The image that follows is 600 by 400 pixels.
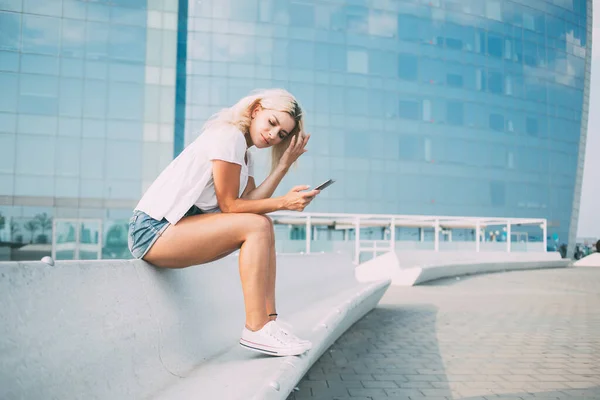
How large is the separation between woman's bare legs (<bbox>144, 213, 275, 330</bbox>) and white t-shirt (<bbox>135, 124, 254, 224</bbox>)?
10 centimetres

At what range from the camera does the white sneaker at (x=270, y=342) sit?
2.80 metres

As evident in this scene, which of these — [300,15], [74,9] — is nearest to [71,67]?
[74,9]

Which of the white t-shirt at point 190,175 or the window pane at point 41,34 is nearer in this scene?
the white t-shirt at point 190,175

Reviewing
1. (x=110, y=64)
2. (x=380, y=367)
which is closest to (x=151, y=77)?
(x=110, y=64)

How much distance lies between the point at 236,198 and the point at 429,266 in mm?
12061

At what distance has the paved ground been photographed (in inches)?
149

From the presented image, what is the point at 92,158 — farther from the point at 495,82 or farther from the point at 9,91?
the point at 495,82

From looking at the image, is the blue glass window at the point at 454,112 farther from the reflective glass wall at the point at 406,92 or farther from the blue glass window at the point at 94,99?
the blue glass window at the point at 94,99

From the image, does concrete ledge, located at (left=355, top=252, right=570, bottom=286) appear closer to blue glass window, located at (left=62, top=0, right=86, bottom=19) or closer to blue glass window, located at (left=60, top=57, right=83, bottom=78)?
blue glass window, located at (left=60, top=57, right=83, bottom=78)

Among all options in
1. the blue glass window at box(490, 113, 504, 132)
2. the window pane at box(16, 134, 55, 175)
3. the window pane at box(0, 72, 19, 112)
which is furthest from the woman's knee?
the blue glass window at box(490, 113, 504, 132)

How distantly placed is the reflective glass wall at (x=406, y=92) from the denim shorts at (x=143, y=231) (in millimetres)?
28320

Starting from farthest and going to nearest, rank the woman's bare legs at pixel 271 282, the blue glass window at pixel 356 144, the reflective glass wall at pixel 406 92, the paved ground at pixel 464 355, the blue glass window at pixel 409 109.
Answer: the blue glass window at pixel 409 109
the blue glass window at pixel 356 144
the reflective glass wall at pixel 406 92
the paved ground at pixel 464 355
the woman's bare legs at pixel 271 282

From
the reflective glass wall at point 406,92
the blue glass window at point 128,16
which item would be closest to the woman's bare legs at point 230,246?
the blue glass window at point 128,16

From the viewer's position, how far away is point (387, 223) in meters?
31.0
